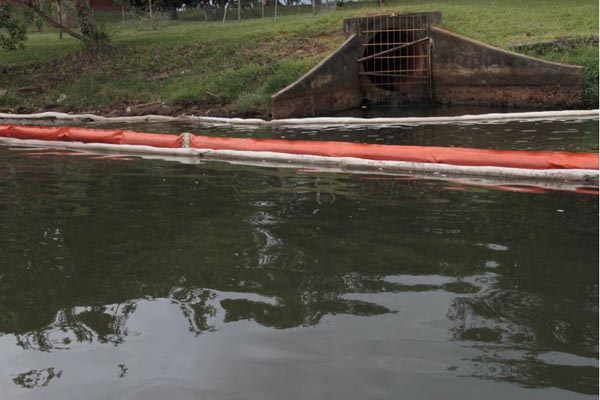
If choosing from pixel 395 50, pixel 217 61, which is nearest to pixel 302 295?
pixel 395 50

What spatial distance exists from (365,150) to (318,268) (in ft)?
13.4

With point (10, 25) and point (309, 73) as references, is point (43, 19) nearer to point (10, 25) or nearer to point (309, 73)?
point (10, 25)

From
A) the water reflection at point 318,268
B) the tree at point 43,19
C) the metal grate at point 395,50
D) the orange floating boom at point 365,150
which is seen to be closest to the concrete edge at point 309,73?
the metal grate at point 395,50

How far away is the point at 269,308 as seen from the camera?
12.0 ft

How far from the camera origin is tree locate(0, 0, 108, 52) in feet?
63.9

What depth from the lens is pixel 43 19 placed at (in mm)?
20656

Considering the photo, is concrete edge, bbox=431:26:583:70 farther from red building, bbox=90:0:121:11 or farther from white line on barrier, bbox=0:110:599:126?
red building, bbox=90:0:121:11

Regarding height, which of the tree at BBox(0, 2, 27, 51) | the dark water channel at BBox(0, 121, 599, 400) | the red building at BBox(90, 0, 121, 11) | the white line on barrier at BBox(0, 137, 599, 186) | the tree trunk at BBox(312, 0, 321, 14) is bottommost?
the dark water channel at BBox(0, 121, 599, 400)

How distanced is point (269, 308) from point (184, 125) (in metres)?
11.7

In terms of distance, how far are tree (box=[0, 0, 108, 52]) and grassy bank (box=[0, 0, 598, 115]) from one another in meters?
0.57

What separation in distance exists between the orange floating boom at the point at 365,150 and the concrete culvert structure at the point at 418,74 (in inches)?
223

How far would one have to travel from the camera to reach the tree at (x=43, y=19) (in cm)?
1948

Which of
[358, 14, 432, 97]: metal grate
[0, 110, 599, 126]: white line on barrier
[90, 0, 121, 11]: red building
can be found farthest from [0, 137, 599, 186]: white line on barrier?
[90, 0, 121, 11]: red building

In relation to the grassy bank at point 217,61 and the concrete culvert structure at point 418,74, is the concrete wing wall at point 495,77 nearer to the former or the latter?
the concrete culvert structure at point 418,74
